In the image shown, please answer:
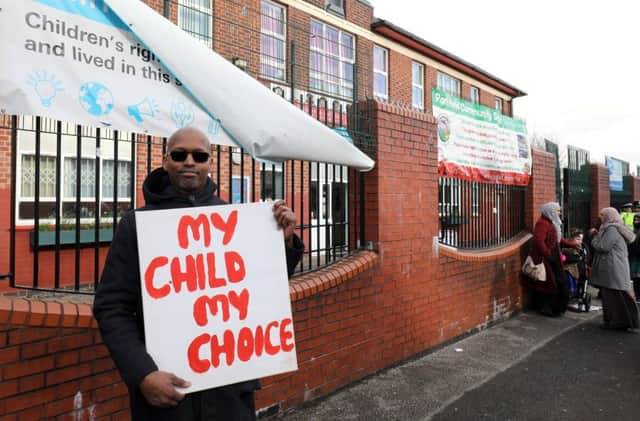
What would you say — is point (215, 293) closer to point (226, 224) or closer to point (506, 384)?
point (226, 224)

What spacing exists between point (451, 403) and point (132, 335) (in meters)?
3.07

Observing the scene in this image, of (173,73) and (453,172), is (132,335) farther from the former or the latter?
(453,172)

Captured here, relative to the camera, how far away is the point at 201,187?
1955 millimetres

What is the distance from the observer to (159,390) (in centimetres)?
156

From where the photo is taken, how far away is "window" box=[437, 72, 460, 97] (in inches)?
722

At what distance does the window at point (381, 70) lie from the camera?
51.2ft

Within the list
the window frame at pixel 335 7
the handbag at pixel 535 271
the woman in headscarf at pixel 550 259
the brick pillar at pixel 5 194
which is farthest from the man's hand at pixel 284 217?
the window frame at pixel 335 7

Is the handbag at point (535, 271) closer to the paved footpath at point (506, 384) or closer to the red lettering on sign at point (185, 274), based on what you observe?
the paved footpath at point (506, 384)

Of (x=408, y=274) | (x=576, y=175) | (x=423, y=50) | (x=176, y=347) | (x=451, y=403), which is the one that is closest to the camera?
(x=176, y=347)

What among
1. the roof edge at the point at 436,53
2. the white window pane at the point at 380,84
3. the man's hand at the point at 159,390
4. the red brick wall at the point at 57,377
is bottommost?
the red brick wall at the point at 57,377

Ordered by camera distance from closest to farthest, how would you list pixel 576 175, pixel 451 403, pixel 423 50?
1. pixel 451 403
2. pixel 576 175
3. pixel 423 50

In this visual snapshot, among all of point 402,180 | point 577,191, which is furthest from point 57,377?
point 577,191

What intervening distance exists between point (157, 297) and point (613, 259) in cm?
661

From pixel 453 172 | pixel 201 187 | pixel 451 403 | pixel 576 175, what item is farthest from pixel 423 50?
pixel 201 187
